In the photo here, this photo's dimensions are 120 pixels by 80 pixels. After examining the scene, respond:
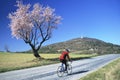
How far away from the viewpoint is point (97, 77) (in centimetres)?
1864

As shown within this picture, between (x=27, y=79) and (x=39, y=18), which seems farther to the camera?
(x=39, y=18)

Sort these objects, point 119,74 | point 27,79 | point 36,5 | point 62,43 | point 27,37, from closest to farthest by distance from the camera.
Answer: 1. point 27,79
2. point 119,74
3. point 27,37
4. point 36,5
5. point 62,43

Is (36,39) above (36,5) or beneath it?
beneath

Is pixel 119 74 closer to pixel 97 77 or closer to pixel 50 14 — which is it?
pixel 97 77

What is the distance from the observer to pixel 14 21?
5025 cm

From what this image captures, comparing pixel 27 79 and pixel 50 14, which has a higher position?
pixel 50 14

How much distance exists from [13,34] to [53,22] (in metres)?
8.64

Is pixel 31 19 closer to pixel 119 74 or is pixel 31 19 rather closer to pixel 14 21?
pixel 14 21

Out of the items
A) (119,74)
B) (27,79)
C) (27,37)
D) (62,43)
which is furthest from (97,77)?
(62,43)

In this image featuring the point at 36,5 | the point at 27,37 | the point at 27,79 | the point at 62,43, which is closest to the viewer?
the point at 27,79

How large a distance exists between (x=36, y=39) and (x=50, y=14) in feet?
19.7

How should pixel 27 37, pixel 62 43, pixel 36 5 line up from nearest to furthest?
pixel 27 37, pixel 36 5, pixel 62 43

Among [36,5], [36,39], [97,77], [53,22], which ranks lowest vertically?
[97,77]

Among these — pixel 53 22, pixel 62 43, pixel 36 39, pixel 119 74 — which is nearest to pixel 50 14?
pixel 53 22
